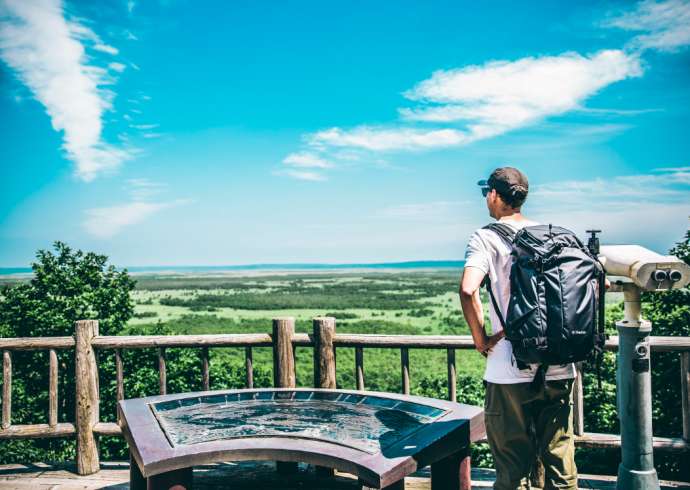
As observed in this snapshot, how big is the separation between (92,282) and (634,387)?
12.7 meters

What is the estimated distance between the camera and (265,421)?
3012 millimetres

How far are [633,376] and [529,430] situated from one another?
2.39 feet

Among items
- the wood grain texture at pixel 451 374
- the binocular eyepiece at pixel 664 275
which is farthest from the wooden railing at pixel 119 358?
the binocular eyepiece at pixel 664 275

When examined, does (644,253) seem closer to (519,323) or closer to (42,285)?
(519,323)

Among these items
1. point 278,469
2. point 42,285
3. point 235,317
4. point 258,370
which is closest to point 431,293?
point 235,317

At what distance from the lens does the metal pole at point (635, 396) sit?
8.88ft

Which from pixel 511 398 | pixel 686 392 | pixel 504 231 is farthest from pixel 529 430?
pixel 686 392

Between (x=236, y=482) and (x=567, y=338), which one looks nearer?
(x=567, y=338)

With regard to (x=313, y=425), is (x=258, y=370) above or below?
below

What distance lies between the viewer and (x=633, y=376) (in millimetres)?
2738

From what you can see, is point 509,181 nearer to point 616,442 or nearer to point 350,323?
point 616,442

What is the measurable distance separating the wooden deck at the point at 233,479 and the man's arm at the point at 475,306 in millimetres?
1844

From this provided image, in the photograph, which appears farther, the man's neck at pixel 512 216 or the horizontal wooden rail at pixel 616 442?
the horizontal wooden rail at pixel 616 442

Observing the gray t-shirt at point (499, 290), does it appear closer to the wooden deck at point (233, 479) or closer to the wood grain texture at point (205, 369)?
the wooden deck at point (233, 479)
